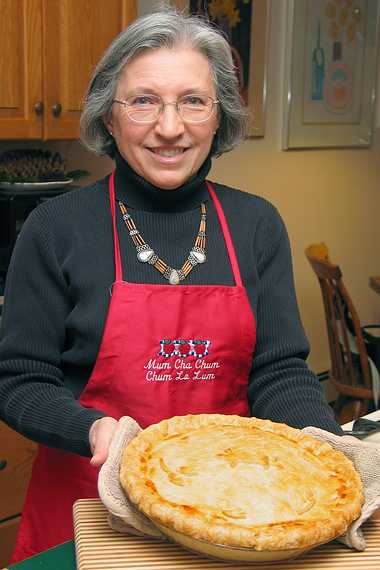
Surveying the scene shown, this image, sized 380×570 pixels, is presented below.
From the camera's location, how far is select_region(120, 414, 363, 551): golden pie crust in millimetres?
916

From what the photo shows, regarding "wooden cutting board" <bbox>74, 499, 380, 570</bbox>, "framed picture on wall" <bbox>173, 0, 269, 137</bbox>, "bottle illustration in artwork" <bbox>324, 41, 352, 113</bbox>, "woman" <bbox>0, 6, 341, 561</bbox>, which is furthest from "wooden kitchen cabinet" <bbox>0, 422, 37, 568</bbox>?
"bottle illustration in artwork" <bbox>324, 41, 352, 113</bbox>

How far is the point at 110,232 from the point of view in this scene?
1.50m

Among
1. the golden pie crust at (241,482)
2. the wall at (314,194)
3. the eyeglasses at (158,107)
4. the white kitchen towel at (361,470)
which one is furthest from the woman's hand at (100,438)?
the wall at (314,194)

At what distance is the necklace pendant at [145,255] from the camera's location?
149 centimetres

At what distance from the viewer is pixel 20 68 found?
254cm

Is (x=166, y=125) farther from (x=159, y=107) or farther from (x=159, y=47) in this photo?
(x=159, y=47)

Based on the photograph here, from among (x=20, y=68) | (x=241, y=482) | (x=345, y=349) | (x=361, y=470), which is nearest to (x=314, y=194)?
(x=345, y=349)

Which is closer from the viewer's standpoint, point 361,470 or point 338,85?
point 361,470

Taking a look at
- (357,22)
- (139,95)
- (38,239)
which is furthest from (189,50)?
(357,22)

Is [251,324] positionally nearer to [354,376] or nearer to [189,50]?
[189,50]

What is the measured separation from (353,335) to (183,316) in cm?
219

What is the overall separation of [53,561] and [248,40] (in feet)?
9.87

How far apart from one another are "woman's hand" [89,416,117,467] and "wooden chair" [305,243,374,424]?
223 cm

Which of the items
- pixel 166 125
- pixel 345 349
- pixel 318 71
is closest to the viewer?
pixel 166 125
